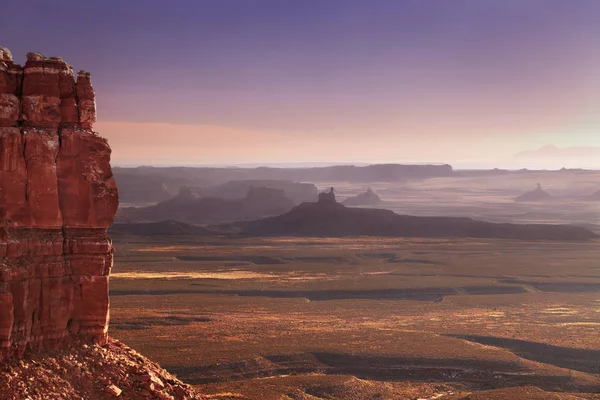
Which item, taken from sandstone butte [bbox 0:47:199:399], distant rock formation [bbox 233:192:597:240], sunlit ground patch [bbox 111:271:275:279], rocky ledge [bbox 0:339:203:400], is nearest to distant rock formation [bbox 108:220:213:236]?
distant rock formation [bbox 233:192:597:240]

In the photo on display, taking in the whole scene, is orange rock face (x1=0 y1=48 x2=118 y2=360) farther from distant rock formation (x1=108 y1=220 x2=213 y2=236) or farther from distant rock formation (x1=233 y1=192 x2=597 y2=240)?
distant rock formation (x1=233 y1=192 x2=597 y2=240)

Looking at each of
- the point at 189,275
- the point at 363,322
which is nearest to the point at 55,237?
the point at 363,322

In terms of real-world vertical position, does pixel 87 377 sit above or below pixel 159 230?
above

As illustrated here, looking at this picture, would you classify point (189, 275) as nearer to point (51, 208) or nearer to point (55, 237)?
point (55, 237)

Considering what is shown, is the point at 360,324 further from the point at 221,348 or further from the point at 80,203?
the point at 80,203

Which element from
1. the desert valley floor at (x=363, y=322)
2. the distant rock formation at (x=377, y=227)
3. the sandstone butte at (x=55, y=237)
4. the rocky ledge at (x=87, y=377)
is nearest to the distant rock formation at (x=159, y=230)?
the distant rock formation at (x=377, y=227)
